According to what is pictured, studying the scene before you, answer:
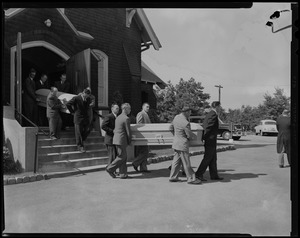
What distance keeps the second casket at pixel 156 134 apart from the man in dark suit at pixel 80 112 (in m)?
2.09

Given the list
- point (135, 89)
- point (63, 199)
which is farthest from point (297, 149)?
point (135, 89)

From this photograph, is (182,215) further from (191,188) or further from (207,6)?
(207,6)

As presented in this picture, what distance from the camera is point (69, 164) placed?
29.6ft

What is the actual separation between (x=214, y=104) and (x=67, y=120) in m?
6.54

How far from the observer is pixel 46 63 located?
14.5 m

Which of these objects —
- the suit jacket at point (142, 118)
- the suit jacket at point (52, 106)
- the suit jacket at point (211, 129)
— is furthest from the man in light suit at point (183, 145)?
the suit jacket at point (52, 106)

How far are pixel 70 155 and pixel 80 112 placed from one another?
4.37 ft

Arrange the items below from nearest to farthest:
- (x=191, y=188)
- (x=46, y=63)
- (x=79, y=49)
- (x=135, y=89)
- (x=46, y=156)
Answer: (x=191, y=188) < (x=46, y=156) < (x=79, y=49) < (x=46, y=63) < (x=135, y=89)

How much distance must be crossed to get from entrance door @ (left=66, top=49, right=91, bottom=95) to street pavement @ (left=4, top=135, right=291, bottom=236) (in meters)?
4.70

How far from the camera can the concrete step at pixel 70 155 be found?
8.89 meters

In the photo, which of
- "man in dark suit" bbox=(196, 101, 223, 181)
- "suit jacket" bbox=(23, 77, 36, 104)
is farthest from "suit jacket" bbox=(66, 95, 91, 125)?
"man in dark suit" bbox=(196, 101, 223, 181)

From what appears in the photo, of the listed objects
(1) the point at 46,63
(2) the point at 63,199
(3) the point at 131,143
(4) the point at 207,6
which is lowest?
(2) the point at 63,199

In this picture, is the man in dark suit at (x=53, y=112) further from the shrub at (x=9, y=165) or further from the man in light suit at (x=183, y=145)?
the man in light suit at (x=183, y=145)

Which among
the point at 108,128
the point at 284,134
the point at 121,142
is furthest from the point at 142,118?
the point at 284,134
